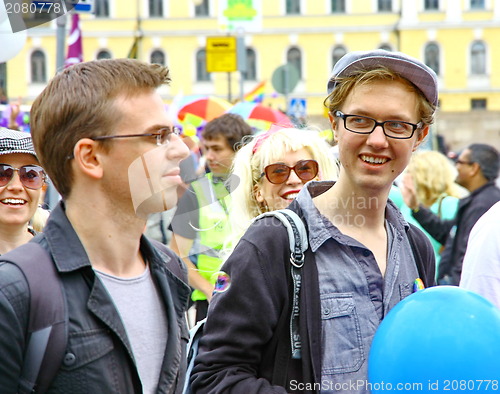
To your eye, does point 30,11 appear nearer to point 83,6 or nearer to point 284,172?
point 83,6

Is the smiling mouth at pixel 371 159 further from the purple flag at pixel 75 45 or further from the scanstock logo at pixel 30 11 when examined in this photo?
the purple flag at pixel 75 45

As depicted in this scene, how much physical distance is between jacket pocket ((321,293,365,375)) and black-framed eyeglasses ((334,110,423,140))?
482 mm

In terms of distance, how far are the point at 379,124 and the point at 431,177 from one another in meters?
4.27

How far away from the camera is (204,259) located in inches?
180

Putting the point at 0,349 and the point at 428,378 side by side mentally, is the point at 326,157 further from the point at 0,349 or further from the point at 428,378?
the point at 0,349

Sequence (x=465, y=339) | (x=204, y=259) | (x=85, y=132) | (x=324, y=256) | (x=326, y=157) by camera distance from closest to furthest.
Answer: (x=465, y=339) < (x=85, y=132) < (x=324, y=256) < (x=326, y=157) < (x=204, y=259)

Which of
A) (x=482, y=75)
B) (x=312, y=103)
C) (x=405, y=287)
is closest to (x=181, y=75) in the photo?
(x=312, y=103)

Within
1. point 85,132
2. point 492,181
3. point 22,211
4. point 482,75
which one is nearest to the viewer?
point 85,132

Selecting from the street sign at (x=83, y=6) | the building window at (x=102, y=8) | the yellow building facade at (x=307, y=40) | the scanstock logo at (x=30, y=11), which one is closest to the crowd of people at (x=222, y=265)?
the scanstock logo at (x=30, y=11)

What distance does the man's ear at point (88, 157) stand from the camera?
2018 millimetres

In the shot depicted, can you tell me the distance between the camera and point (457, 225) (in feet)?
19.0

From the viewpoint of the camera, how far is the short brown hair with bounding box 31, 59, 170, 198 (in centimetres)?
200

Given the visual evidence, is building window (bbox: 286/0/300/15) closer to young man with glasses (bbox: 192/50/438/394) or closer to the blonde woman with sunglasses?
the blonde woman with sunglasses

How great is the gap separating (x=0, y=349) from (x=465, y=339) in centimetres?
104
